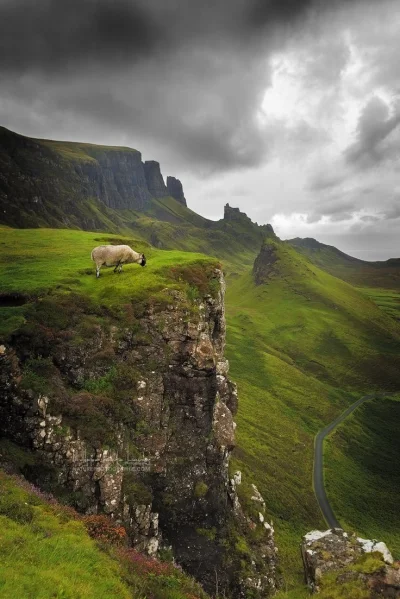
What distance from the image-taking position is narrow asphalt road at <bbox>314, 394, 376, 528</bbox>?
83.6m

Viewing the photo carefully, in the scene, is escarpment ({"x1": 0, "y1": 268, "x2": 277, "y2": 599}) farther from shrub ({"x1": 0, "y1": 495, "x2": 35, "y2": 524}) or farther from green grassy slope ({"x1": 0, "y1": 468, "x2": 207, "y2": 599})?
shrub ({"x1": 0, "y1": 495, "x2": 35, "y2": 524})

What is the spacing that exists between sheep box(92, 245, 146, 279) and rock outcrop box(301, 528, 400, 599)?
3199 centimetres

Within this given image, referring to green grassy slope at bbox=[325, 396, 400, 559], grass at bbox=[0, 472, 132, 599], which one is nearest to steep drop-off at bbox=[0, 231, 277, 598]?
grass at bbox=[0, 472, 132, 599]

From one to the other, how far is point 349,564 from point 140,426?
18.3 metres

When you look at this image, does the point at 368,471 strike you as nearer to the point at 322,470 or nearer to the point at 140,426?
the point at 322,470

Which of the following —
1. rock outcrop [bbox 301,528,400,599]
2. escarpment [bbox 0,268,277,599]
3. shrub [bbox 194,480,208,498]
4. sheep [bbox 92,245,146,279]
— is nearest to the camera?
rock outcrop [bbox 301,528,400,599]

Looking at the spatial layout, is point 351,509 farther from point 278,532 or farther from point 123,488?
point 123,488

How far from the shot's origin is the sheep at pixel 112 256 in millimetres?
37672

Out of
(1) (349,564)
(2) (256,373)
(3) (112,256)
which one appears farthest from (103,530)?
(2) (256,373)

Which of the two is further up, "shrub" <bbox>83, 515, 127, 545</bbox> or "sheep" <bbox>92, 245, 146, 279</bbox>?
"sheep" <bbox>92, 245, 146, 279</bbox>

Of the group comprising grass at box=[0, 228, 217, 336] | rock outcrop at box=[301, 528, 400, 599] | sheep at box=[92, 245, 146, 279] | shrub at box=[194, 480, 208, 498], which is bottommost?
shrub at box=[194, 480, 208, 498]

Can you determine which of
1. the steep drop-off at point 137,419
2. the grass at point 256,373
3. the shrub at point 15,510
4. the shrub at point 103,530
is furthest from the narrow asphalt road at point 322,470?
the shrub at point 15,510

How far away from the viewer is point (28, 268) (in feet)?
130

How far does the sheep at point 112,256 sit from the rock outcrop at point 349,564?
32.0 m
